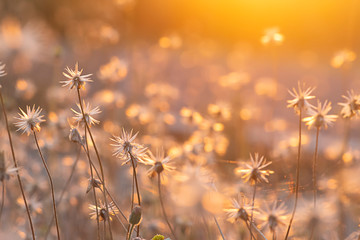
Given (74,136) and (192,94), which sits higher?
(192,94)

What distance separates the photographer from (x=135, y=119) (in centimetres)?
277

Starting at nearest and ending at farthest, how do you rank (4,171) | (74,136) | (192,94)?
(4,171)
(74,136)
(192,94)

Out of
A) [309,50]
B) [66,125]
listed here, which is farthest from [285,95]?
[309,50]

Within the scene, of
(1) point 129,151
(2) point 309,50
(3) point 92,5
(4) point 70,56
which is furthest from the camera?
(2) point 309,50

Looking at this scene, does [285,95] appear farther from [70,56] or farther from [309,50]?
[309,50]

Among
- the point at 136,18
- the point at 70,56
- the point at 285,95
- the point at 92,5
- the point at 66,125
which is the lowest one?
the point at 66,125

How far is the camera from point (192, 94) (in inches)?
191

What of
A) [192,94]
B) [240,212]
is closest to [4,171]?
[240,212]

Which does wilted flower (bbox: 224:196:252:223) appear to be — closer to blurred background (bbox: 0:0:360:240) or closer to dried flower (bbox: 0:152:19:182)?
blurred background (bbox: 0:0:360:240)

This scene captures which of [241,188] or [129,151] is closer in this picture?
[129,151]

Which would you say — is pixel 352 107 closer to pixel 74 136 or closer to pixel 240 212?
pixel 240 212

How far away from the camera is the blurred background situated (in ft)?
6.45

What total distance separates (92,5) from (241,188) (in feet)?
21.2

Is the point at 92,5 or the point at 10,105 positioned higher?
the point at 92,5
